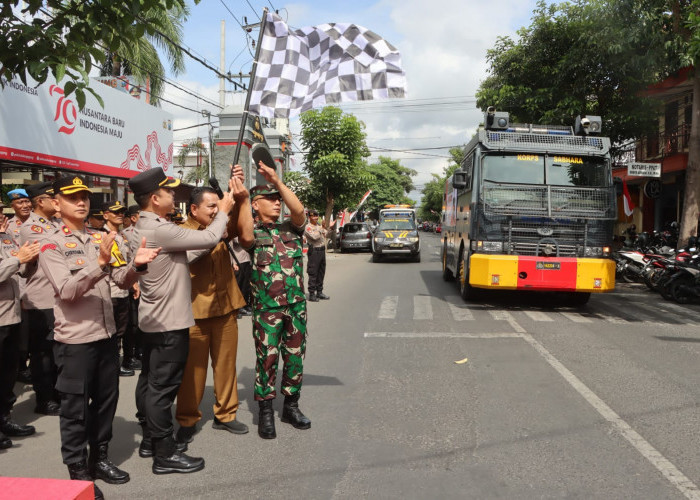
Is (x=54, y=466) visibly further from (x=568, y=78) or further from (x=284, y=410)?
(x=568, y=78)

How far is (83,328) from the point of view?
3490 millimetres

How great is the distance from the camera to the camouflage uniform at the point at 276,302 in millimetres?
4387

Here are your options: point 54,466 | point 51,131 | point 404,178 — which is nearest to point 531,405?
point 54,466

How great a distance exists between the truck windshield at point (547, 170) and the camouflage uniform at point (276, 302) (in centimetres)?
645

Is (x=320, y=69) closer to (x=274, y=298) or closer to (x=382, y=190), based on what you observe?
(x=274, y=298)

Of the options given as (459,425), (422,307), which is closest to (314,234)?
(422,307)

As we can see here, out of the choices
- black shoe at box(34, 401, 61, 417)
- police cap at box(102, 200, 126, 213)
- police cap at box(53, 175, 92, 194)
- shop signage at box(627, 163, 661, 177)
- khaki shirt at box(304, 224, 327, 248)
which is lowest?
black shoe at box(34, 401, 61, 417)

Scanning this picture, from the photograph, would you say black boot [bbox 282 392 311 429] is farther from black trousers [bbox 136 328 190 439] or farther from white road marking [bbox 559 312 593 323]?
white road marking [bbox 559 312 593 323]

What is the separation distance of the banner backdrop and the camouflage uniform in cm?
539

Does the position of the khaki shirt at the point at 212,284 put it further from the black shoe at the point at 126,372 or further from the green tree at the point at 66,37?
the black shoe at the point at 126,372

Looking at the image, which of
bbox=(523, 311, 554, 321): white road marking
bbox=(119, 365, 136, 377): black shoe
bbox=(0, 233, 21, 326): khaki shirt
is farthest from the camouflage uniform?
bbox=(523, 311, 554, 321): white road marking

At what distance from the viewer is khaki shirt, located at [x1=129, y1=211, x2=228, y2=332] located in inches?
142

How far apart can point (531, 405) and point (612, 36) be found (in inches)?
455

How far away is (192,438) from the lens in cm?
436
